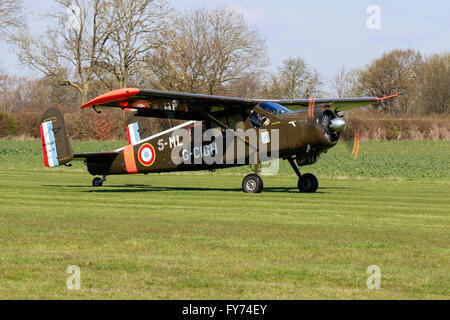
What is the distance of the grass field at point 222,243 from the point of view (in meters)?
7.78

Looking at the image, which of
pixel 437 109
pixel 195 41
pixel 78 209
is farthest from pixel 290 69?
pixel 78 209

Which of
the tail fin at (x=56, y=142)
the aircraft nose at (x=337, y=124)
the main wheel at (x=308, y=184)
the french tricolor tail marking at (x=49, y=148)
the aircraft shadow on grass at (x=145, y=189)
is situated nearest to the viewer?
the aircraft nose at (x=337, y=124)

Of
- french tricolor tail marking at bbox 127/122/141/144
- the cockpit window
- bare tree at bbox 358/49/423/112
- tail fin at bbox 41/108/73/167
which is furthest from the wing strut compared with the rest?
bare tree at bbox 358/49/423/112

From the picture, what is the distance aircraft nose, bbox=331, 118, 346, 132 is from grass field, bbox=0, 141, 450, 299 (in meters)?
2.11

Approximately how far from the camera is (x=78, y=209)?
16.6 meters

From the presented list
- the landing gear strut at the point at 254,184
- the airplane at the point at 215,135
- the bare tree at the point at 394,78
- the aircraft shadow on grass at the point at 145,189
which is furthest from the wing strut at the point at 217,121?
the bare tree at the point at 394,78

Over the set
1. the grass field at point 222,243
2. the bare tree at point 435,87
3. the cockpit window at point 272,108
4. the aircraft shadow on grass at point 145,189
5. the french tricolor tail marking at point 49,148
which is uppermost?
the bare tree at point 435,87

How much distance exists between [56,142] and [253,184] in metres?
7.31

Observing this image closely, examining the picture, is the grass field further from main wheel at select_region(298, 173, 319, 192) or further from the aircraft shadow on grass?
the aircraft shadow on grass

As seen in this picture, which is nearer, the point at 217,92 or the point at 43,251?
the point at 43,251

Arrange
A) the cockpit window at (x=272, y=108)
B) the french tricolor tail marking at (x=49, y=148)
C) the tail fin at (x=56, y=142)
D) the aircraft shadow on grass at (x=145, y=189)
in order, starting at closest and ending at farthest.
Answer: the cockpit window at (x=272, y=108) < the aircraft shadow on grass at (x=145, y=189) < the tail fin at (x=56, y=142) < the french tricolor tail marking at (x=49, y=148)

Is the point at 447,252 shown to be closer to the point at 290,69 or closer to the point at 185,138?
the point at 185,138

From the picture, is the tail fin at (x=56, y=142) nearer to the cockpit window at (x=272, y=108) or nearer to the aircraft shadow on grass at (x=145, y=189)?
the aircraft shadow on grass at (x=145, y=189)
